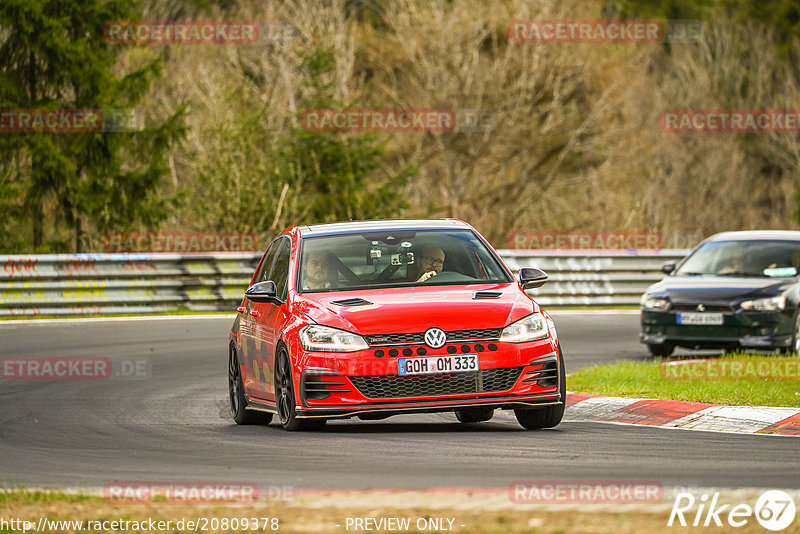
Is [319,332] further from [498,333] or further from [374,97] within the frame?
[374,97]

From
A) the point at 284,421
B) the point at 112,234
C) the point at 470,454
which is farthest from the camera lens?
the point at 112,234

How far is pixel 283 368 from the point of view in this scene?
36.2 ft

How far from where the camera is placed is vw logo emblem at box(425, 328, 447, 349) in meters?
10.3

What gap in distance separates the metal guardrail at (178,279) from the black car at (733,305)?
7.00 meters

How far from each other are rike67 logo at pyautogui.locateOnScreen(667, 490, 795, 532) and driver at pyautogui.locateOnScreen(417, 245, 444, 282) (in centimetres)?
446

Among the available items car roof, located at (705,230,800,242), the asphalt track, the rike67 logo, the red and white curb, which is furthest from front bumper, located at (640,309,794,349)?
the rike67 logo

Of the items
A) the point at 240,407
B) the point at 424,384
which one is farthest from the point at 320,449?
the point at 240,407

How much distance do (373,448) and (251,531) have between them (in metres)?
3.19

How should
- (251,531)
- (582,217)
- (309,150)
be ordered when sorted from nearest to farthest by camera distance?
1. (251,531)
2. (309,150)
3. (582,217)

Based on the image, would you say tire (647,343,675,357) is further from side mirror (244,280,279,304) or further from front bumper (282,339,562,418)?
front bumper (282,339,562,418)

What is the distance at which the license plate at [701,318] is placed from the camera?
690 inches

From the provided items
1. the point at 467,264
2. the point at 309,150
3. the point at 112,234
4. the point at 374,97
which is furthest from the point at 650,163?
the point at 467,264

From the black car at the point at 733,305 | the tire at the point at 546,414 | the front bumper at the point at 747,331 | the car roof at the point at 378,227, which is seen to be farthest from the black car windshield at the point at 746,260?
the tire at the point at 546,414

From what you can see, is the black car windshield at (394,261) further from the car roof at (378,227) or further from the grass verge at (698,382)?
the grass verge at (698,382)
